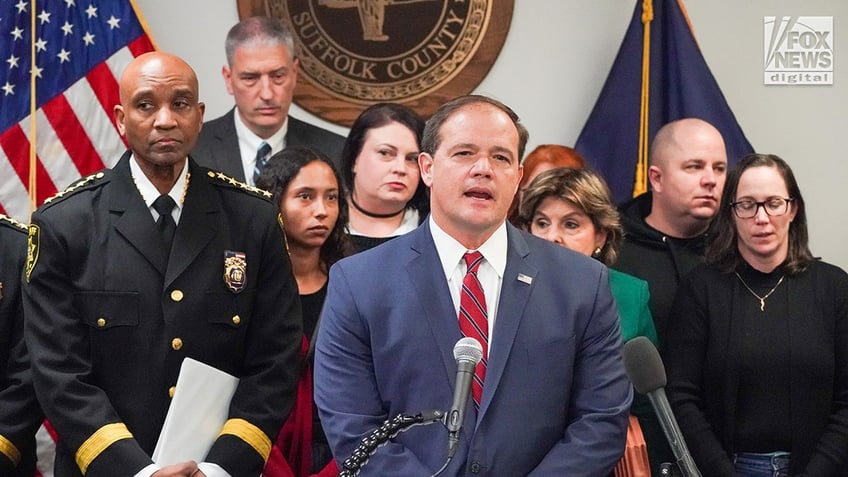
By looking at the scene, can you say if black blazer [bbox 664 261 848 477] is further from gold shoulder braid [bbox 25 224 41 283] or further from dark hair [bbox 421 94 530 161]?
gold shoulder braid [bbox 25 224 41 283]

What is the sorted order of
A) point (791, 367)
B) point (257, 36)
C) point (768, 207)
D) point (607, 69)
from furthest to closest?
point (607, 69) → point (257, 36) → point (768, 207) → point (791, 367)

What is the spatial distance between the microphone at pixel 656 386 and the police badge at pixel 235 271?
102 centimetres

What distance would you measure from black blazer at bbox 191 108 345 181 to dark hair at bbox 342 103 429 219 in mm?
236

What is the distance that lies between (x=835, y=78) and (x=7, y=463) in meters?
3.89

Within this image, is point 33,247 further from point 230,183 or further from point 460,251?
point 460,251

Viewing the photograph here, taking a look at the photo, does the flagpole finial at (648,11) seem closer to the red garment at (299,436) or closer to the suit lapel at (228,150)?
the suit lapel at (228,150)

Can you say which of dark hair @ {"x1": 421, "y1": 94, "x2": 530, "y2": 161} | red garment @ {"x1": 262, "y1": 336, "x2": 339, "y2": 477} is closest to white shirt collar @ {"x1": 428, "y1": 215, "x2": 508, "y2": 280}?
dark hair @ {"x1": 421, "y1": 94, "x2": 530, "y2": 161}

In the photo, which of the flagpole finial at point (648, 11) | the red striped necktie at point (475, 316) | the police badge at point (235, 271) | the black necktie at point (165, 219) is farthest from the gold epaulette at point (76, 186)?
the flagpole finial at point (648, 11)

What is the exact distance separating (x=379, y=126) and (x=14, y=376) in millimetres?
1577

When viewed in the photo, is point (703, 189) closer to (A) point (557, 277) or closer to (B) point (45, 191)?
(A) point (557, 277)

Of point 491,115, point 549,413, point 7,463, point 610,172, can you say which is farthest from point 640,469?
point 610,172

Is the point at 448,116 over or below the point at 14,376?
over

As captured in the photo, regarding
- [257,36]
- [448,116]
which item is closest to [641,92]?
[257,36]

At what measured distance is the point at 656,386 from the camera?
111 inches
